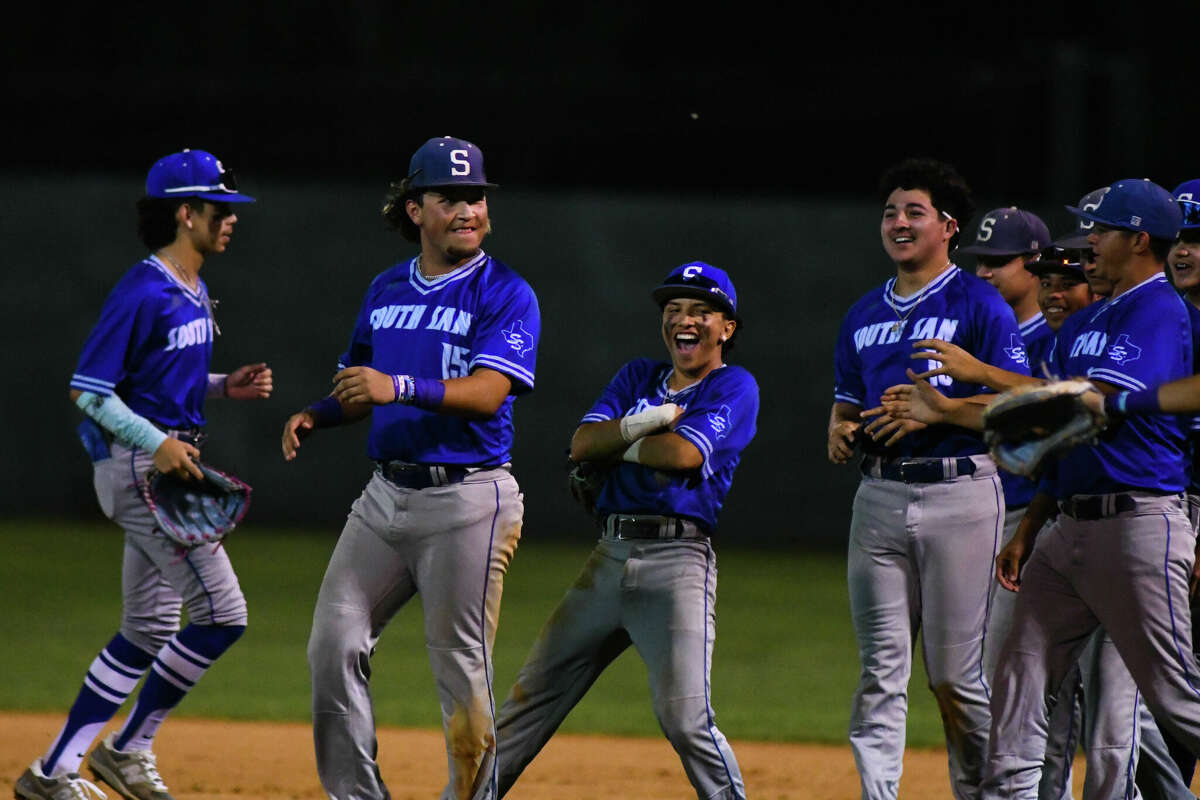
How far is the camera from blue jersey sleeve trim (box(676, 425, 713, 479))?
492 cm

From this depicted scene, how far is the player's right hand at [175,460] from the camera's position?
5707mm

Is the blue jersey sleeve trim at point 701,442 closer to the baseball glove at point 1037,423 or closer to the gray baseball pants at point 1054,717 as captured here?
the baseball glove at point 1037,423

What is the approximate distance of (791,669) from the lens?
9.20 m

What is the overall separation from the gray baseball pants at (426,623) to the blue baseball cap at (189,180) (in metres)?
1.69

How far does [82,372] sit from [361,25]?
46.3ft

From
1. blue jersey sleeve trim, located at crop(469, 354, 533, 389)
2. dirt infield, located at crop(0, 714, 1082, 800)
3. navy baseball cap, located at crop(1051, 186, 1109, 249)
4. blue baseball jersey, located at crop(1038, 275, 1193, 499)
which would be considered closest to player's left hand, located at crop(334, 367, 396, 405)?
blue jersey sleeve trim, located at crop(469, 354, 533, 389)

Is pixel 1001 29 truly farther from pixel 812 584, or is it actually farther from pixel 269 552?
pixel 269 552

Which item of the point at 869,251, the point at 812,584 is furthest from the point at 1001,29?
the point at 812,584

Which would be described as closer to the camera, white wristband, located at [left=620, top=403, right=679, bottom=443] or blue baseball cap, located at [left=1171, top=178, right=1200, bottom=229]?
white wristband, located at [left=620, top=403, right=679, bottom=443]

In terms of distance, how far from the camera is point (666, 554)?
5004mm

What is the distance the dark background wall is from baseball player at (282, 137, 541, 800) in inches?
331

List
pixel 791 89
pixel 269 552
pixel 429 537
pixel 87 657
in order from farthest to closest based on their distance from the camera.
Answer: pixel 791 89, pixel 269 552, pixel 87 657, pixel 429 537

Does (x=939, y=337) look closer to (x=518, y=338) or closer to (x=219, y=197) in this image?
(x=518, y=338)

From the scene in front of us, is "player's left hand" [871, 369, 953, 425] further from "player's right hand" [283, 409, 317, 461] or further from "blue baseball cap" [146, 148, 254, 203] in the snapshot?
"blue baseball cap" [146, 148, 254, 203]
